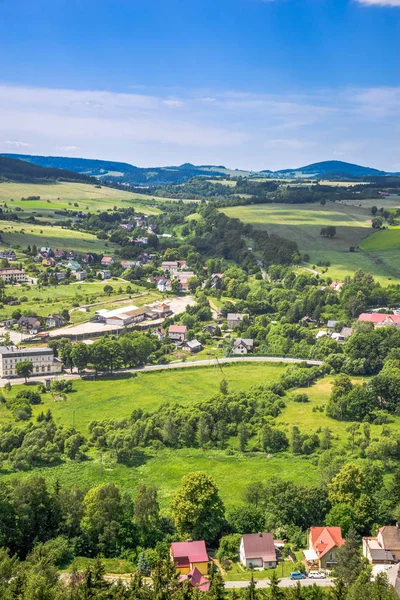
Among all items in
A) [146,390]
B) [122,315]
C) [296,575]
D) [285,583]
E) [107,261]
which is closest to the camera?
[285,583]

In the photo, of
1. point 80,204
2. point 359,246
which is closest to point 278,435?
point 359,246

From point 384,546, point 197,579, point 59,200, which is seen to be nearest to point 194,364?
point 384,546

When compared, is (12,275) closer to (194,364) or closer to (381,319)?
(194,364)

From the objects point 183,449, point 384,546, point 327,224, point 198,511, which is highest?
point 327,224

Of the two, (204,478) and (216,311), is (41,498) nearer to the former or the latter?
(204,478)

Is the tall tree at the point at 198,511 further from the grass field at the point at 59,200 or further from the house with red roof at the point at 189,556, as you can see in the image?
the grass field at the point at 59,200

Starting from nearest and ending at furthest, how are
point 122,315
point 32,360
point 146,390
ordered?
point 146,390 < point 32,360 < point 122,315

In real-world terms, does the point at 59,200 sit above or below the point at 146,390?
above
